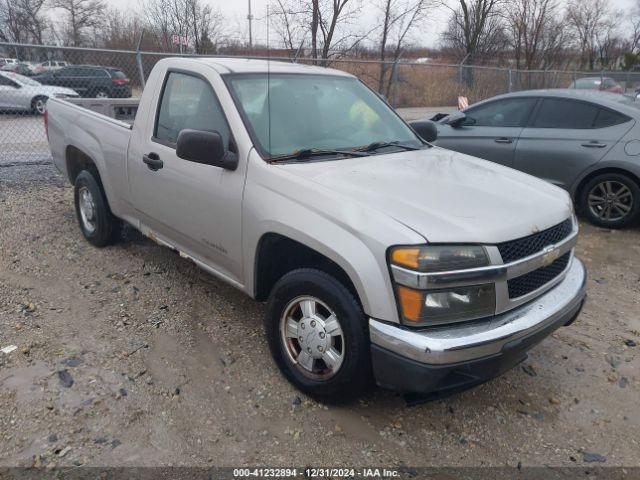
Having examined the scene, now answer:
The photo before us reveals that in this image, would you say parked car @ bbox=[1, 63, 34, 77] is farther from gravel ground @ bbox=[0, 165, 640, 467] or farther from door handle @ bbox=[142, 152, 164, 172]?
door handle @ bbox=[142, 152, 164, 172]

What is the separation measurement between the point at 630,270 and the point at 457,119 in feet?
9.77

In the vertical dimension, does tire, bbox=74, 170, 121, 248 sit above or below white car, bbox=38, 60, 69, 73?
below

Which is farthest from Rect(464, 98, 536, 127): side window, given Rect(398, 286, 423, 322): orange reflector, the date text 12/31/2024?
the date text 12/31/2024

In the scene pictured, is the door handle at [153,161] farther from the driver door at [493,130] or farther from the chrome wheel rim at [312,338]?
the driver door at [493,130]

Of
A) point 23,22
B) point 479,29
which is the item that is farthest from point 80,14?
point 479,29

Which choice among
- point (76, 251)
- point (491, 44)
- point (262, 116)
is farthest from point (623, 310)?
point (491, 44)

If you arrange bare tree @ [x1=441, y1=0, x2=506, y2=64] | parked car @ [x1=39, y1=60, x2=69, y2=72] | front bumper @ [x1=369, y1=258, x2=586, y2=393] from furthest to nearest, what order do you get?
bare tree @ [x1=441, y1=0, x2=506, y2=64], parked car @ [x1=39, y1=60, x2=69, y2=72], front bumper @ [x1=369, y1=258, x2=586, y2=393]

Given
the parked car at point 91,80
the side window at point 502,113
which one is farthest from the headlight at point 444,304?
the parked car at point 91,80

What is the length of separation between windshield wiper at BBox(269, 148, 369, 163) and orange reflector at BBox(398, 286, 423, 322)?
118 centimetres

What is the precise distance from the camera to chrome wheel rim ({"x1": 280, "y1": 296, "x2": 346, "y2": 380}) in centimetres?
277

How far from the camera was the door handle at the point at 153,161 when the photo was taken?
12.4ft

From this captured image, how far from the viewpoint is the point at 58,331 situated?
3.65 m

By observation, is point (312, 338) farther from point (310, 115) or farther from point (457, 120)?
point (457, 120)

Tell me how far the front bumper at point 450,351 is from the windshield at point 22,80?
10.3 m
